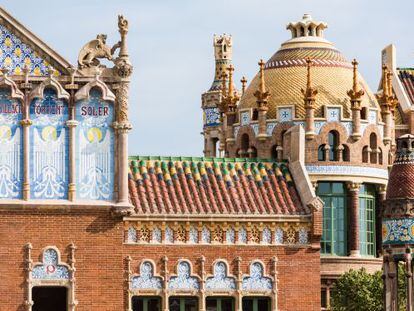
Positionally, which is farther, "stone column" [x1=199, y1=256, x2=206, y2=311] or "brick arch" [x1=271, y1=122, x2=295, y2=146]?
"brick arch" [x1=271, y1=122, x2=295, y2=146]

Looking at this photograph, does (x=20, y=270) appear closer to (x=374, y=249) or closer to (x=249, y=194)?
(x=249, y=194)

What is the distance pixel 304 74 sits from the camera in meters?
74.4

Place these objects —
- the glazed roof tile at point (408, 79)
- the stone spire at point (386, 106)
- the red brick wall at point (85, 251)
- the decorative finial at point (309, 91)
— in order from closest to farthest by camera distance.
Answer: the red brick wall at point (85, 251), the decorative finial at point (309, 91), the stone spire at point (386, 106), the glazed roof tile at point (408, 79)

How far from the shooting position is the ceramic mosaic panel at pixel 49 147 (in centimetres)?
5294

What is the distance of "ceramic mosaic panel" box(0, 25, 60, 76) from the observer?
5328 cm

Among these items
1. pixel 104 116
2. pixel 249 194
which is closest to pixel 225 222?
pixel 249 194

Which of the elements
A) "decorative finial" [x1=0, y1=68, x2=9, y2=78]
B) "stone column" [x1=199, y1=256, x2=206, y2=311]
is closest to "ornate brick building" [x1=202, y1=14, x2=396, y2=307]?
"stone column" [x1=199, y1=256, x2=206, y2=311]

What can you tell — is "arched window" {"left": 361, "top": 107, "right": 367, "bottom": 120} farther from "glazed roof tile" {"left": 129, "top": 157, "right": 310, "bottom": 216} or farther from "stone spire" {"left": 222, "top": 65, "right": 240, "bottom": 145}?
"glazed roof tile" {"left": 129, "top": 157, "right": 310, "bottom": 216}

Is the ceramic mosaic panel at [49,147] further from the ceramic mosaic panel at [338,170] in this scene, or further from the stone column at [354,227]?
the stone column at [354,227]

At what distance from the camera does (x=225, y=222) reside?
2151 inches

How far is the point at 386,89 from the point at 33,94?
2657 cm

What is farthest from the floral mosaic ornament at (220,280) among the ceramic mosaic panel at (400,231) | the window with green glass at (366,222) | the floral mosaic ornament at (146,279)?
the window with green glass at (366,222)

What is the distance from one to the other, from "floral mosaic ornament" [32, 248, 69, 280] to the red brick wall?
23 centimetres

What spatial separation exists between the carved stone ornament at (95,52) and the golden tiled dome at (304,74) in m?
20.4
